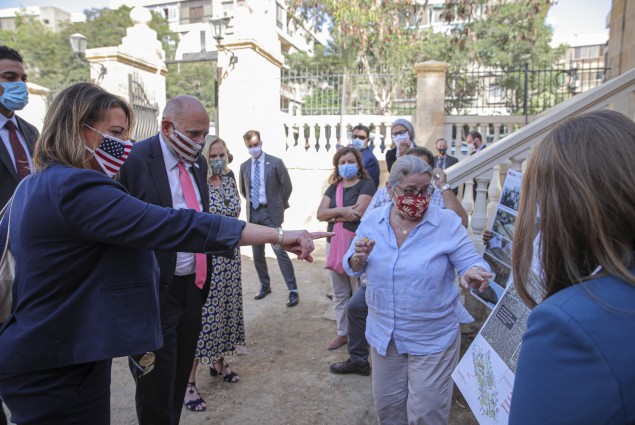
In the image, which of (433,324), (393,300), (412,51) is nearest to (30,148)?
(393,300)

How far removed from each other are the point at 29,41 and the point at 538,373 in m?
41.6

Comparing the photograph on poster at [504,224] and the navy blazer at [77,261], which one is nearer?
the navy blazer at [77,261]

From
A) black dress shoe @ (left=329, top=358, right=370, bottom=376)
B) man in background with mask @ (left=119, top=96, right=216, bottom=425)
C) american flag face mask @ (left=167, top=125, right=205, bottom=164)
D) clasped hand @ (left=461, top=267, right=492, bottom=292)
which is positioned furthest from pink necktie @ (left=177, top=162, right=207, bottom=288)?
black dress shoe @ (left=329, top=358, right=370, bottom=376)

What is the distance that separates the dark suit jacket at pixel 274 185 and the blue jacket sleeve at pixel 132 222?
13.6 feet

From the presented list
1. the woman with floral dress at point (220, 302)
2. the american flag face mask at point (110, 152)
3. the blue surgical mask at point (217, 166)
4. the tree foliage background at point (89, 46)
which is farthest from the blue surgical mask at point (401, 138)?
the tree foliage background at point (89, 46)

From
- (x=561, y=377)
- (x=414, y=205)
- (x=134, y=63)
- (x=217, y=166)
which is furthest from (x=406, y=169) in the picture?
(x=134, y=63)

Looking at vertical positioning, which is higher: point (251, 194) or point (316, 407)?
point (251, 194)

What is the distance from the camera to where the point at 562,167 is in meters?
1.09

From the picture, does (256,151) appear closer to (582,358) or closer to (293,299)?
(293,299)

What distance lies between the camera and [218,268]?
4.01 m

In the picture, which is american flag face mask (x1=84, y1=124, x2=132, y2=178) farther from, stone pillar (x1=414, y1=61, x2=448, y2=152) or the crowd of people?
stone pillar (x1=414, y1=61, x2=448, y2=152)

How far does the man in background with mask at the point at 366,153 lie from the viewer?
5.87 m

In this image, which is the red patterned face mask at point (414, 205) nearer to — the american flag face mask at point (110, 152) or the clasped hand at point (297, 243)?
the clasped hand at point (297, 243)

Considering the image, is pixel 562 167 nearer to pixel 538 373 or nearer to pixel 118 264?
pixel 538 373
